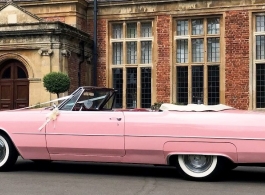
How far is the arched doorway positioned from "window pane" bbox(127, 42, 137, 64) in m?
3.78

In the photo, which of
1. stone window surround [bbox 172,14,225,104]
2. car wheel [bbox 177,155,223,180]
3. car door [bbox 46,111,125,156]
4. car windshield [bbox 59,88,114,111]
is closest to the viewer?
car wheel [bbox 177,155,223,180]

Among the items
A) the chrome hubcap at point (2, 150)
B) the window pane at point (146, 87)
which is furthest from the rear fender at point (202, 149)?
the window pane at point (146, 87)

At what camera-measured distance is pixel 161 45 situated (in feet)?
56.7

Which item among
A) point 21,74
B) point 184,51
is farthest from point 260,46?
point 21,74

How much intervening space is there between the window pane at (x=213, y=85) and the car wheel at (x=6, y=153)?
10257 mm

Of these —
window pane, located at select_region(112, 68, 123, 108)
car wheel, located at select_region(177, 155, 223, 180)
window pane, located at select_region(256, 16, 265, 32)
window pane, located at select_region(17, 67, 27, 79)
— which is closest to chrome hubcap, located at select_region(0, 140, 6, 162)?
car wheel, located at select_region(177, 155, 223, 180)

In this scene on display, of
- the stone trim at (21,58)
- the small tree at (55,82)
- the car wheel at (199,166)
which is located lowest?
the car wheel at (199,166)

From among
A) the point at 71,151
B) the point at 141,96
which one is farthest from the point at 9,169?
the point at 141,96

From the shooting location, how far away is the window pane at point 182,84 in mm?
17250

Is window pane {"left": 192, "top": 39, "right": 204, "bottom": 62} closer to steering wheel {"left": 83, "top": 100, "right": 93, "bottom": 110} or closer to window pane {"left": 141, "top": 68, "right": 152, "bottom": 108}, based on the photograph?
window pane {"left": 141, "top": 68, "right": 152, "bottom": 108}

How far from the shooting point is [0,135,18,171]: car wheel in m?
7.82

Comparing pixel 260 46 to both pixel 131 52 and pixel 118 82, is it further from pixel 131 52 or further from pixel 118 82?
pixel 118 82

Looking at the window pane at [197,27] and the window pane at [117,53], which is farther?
the window pane at [117,53]

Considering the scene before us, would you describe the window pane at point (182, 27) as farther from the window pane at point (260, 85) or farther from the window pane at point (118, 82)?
the window pane at point (260, 85)
